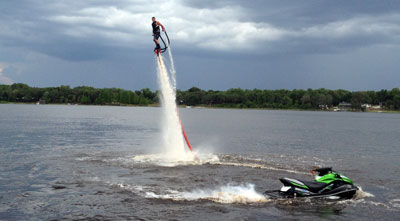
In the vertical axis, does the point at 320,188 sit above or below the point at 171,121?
below

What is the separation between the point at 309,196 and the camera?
59.5ft

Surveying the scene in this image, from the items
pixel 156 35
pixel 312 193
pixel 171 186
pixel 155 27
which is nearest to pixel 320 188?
pixel 312 193

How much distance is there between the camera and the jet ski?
18062mm

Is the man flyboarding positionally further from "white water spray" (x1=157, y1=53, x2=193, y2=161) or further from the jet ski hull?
the jet ski hull

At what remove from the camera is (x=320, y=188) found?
18.2 m

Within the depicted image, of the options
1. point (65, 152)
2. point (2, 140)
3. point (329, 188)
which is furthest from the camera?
point (2, 140)

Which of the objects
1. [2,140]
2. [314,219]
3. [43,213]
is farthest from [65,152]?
[314,219]

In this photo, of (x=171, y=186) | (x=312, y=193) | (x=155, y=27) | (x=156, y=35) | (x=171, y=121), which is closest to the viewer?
(x=312, y=193)

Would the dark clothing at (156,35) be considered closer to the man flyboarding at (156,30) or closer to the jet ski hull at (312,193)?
the man flyboarding at (156,30)

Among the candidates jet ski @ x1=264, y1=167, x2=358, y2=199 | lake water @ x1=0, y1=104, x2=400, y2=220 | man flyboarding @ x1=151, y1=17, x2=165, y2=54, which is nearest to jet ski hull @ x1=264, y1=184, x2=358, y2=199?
jet ski @ x1=264, y1=167, x2=358, y2=199

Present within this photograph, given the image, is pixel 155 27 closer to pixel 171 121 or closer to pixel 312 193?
pixel 171 121

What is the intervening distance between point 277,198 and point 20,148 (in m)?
27.7

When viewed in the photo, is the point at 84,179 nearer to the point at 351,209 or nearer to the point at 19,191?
the point at 19,191

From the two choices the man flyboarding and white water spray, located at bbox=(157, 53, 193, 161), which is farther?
white water spray, located at bbox=(157, 53, 193, 161)
